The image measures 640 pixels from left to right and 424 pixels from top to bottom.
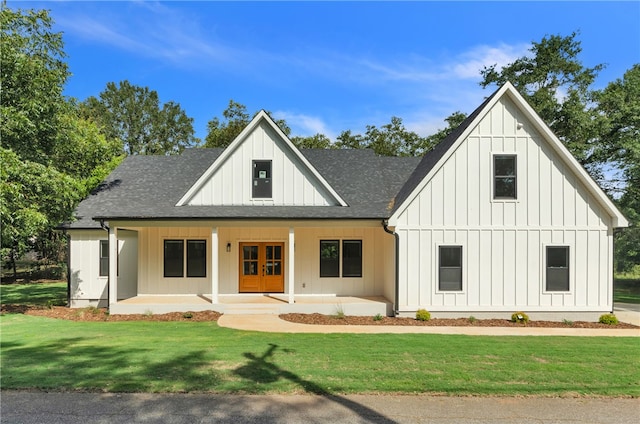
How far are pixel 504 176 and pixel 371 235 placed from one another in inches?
207

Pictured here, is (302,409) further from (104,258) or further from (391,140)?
(391,140)

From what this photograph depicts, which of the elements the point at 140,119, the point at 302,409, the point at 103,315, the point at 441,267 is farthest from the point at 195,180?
the point at 140,119

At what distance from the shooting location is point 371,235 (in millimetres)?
15102

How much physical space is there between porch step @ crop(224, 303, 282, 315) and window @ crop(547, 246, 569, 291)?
8.80 m

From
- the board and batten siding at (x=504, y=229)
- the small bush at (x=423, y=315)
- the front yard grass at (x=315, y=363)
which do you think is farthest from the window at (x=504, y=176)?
the front yard grass at (x=315, y=363)

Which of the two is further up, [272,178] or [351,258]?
[272,178]

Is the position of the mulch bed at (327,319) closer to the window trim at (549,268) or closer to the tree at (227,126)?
the window trim at (549,268)

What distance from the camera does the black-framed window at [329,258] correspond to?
15.0m

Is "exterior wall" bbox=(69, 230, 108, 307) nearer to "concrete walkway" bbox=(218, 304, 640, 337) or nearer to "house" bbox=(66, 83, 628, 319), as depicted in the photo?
"house" bbox=(66, 83, 628, 319)

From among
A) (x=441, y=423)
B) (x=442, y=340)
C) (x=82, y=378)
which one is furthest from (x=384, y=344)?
(x=82, y=378)

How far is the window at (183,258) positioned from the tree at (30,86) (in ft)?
17.0

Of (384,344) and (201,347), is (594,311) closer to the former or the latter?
(384,344)

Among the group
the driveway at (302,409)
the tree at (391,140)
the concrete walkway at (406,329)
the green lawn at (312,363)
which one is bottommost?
the concrete walkway at (406,329)

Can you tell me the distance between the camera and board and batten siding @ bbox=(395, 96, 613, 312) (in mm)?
12023
